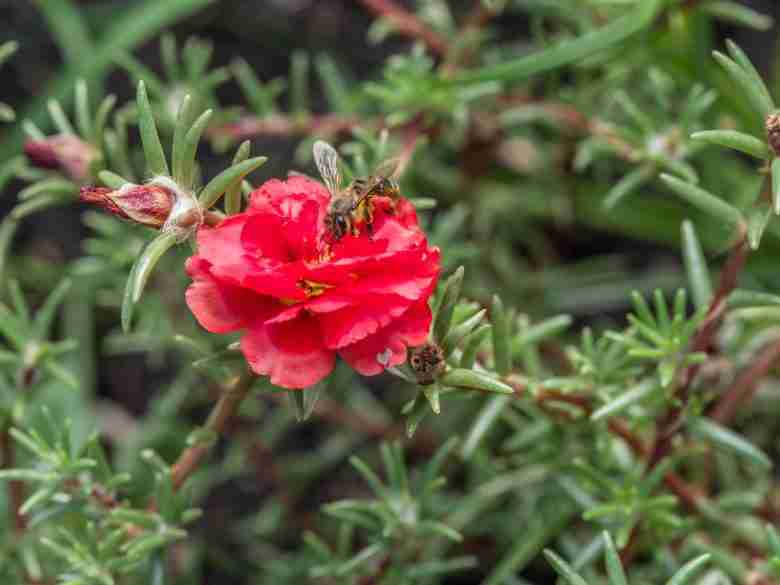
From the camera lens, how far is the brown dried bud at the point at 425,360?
1384mm

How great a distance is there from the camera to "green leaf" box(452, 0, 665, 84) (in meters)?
1.88

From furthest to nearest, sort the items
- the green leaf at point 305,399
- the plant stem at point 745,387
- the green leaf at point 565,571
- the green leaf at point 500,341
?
1. the plant stem at point 745,387
2. the green leaf at point 500,341
3. the green leaf at point 565,571
4. the green leaf at point 305,399

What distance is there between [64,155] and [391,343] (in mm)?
783

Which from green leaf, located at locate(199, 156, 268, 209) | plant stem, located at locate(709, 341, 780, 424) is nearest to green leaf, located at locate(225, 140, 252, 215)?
green leaf, located at locate(199, 156, 268, 209)

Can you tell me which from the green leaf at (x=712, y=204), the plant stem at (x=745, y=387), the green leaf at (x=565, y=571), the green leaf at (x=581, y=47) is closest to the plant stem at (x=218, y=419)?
the green leaf at (x=565, y=571)

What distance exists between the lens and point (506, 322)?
162 cm

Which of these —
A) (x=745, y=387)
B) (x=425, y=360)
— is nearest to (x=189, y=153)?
(x=425, y=360)

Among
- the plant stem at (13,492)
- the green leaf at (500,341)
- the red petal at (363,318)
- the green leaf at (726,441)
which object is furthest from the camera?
the plant stem at (13,492)

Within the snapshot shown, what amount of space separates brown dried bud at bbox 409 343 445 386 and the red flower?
0.09 m

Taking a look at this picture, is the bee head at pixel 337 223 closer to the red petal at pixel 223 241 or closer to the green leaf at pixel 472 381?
the red petal at pixel 223 241

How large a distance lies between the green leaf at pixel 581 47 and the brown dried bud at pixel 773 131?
51cm

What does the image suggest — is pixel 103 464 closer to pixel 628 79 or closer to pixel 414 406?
pixel 414 406

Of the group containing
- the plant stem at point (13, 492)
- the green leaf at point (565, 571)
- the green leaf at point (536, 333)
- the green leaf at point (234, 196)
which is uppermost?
the green leaf at point (234, 196)

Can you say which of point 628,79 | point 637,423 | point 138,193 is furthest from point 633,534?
point 628,79
